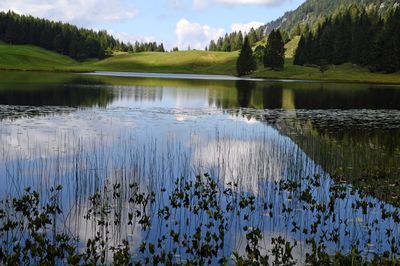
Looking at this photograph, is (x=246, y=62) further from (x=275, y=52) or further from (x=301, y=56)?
(x=301, y=56)

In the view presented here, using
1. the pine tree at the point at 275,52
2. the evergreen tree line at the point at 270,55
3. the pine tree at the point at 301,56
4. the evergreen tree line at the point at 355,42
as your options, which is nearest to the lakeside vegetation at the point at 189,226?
the evergreen tree line at the point at 355,42

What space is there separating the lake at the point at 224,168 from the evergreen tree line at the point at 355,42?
102 metres

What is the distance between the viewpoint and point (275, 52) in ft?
541

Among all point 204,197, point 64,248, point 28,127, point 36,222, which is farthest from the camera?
point 28,127

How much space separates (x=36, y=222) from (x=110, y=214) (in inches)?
95.4

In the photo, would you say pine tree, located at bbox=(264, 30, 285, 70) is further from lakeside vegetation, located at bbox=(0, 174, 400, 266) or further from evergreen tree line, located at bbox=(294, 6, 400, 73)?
→ lakeside vegetation, located at bbox=(0, 174, 400, 266)

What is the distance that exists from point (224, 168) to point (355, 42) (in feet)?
481

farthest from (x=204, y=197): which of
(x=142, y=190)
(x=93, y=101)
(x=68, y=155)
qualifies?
(x=93, y=101)

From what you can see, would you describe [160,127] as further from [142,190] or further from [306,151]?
[142,190]

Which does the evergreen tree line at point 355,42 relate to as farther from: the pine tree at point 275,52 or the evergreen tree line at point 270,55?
the pine tree at point 275,52

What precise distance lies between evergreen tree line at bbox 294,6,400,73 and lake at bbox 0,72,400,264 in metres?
102

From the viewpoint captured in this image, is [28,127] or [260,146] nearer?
[260,146]

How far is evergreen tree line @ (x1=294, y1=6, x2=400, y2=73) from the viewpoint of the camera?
137 metres

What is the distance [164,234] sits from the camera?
1361 centimetres
